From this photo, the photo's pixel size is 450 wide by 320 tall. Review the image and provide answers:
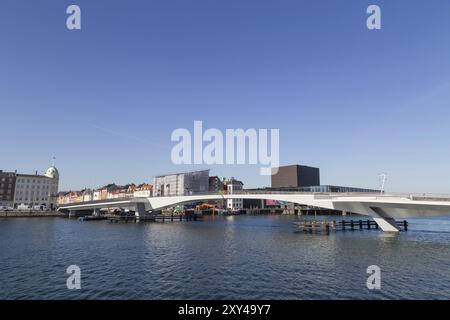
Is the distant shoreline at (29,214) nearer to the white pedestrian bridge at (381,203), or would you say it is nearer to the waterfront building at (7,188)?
the waterfront building at (7,188)

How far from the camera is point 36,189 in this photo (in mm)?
178125

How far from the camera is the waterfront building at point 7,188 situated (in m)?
166

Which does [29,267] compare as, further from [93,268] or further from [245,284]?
[245,284]

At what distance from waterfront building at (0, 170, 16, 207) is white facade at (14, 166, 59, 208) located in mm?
1921

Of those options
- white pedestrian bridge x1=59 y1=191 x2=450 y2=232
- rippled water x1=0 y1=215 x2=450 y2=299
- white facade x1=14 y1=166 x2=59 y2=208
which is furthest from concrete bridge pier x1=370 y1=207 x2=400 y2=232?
white facade x1=14 y1=166 x2=59 y2=208

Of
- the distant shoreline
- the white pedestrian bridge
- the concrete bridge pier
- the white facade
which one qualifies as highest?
the white facade

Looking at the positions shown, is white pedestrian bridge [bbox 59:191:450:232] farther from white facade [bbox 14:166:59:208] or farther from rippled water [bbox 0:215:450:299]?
white facade [bbox 14:166:59:208]

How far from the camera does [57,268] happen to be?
1282 inches

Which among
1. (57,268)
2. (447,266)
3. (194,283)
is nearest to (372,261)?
(447,266)

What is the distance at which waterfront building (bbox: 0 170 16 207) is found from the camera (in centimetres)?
16588

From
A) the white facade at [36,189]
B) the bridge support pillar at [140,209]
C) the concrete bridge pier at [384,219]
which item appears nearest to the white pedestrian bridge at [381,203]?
the concrete bridge pier at [384,219]

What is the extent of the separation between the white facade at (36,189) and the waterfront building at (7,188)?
192cm
